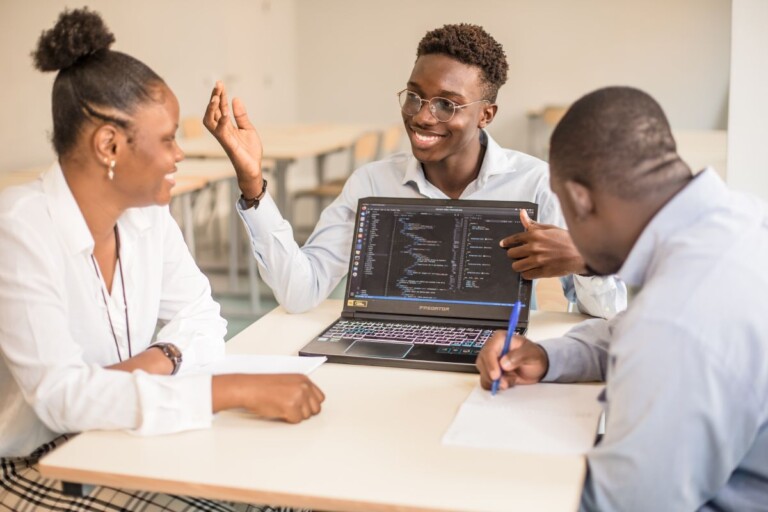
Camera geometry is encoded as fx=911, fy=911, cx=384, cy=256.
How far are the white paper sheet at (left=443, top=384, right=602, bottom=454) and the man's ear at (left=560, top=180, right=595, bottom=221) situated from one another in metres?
0.32

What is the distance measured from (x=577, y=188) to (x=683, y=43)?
294 inches

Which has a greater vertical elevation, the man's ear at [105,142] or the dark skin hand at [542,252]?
the man's ear at [105,142]

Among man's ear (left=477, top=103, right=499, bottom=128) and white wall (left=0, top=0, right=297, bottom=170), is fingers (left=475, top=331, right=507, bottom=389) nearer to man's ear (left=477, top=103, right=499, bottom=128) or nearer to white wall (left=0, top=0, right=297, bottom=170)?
man's ear (left=477, top=103, right=499, bottom=128)

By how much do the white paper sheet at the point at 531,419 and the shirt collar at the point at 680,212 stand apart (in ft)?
0.94

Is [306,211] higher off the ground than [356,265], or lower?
lower

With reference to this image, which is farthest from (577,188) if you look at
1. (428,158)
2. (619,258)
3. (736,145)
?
(736,145)

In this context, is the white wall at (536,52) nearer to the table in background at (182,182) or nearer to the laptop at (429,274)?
the table in background at (182,182)

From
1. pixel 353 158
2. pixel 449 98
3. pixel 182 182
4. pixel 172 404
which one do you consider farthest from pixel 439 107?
pixel 353 158

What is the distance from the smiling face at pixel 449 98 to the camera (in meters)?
2.18

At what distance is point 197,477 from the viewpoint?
123cm

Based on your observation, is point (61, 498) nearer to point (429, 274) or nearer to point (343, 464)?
point (343, 464)

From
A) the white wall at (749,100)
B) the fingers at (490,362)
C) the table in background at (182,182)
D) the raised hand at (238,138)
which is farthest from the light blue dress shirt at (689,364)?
the table in background at (182,182)

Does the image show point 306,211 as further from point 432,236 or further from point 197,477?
point 197,477

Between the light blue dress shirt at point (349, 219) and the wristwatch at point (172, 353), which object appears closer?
the wristwatch at point (172, 353)
